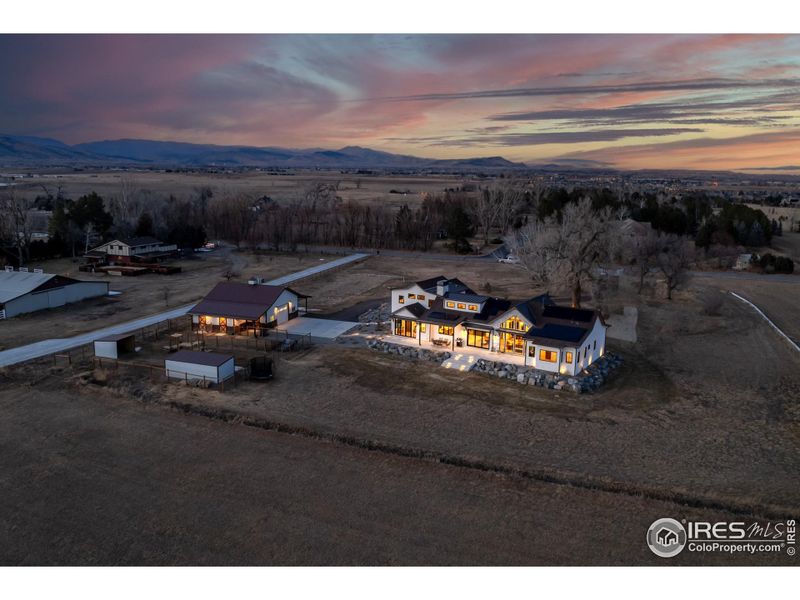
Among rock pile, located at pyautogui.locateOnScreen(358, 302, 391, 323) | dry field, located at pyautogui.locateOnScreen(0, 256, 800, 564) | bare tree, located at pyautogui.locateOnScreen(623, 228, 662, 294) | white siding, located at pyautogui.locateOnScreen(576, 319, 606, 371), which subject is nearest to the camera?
dry field, located at pyautogui.locateOnScreen(0, 256, 800, 564)

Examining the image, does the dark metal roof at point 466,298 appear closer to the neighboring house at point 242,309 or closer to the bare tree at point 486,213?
the neighboring house at point 242,309

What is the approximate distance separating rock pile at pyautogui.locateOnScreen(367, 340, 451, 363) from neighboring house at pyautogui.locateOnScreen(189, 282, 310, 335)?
732 cm

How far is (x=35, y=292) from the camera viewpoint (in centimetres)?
3681

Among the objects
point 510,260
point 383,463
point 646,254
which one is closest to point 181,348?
point 383,463

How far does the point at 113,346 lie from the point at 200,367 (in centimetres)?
618

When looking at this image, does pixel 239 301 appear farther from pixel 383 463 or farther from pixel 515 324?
pixel 383 463

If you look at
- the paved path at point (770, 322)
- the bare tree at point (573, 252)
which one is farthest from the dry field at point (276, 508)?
the bare tree at point (573, 252)

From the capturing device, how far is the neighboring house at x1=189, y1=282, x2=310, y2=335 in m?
32.2

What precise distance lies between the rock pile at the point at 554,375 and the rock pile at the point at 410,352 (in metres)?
2.19

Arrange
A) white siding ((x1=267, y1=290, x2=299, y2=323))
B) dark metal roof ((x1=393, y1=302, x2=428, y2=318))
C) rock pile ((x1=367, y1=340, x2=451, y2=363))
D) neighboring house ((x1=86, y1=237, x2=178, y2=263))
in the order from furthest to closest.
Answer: neighboring house ((x1=86, y1=237, x2=178, y2=263)) → white siding ((x1=267, y1=290, x2=299, y2=323)) → dark metal roof ((x1=393, y1=302, x2=428, y2=318)) → rock pile ((x1=367, y1=340, x2=451, y2=363))

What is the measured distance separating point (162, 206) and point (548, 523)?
7641 centimetres

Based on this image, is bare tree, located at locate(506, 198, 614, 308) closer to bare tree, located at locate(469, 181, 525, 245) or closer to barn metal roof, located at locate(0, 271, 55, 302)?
bare tree, located at locate(469, 181, 525, 245)

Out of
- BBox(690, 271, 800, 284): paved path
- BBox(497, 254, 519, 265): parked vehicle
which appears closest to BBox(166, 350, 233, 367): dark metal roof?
BBox(497, 254, 519, 265): parked vehicle

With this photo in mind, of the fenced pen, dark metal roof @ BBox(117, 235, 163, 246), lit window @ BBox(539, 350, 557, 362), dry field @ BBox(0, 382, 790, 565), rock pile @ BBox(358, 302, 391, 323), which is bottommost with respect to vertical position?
dry field @ BBox(0, 382, 790, 565)
